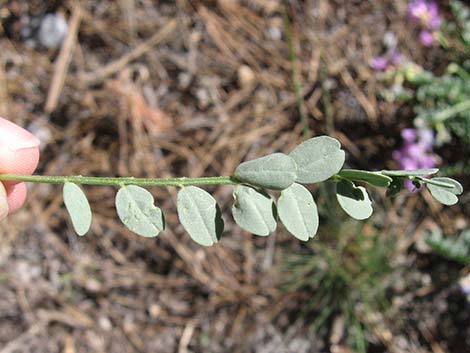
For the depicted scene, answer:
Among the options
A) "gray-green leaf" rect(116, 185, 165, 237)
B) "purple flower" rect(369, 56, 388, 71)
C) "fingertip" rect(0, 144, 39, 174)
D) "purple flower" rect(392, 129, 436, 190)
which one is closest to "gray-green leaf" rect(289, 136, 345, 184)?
"gray-green leaf" rect(116, 185, 165, 237)

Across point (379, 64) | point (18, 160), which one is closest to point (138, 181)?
point (18, 160)

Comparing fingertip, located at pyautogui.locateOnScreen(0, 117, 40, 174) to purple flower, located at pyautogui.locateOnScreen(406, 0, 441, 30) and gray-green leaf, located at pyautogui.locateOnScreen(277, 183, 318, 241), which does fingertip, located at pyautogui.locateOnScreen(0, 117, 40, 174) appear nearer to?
gray-green leaf, located at pyautogui.locateOnScreen(277, 183, 318, 241)

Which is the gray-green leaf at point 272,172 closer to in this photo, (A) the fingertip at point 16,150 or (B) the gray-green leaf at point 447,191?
Answer: (B) the gray-green leaf at point 447,191

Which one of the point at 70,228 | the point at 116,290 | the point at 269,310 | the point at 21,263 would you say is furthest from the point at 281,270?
the point at 21,263

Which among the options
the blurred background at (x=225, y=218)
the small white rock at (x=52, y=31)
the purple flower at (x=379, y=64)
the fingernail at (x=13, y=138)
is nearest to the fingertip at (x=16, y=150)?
the fingernail at (x=13, y=138)

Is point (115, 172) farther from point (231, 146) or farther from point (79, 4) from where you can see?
point (79, 4)
